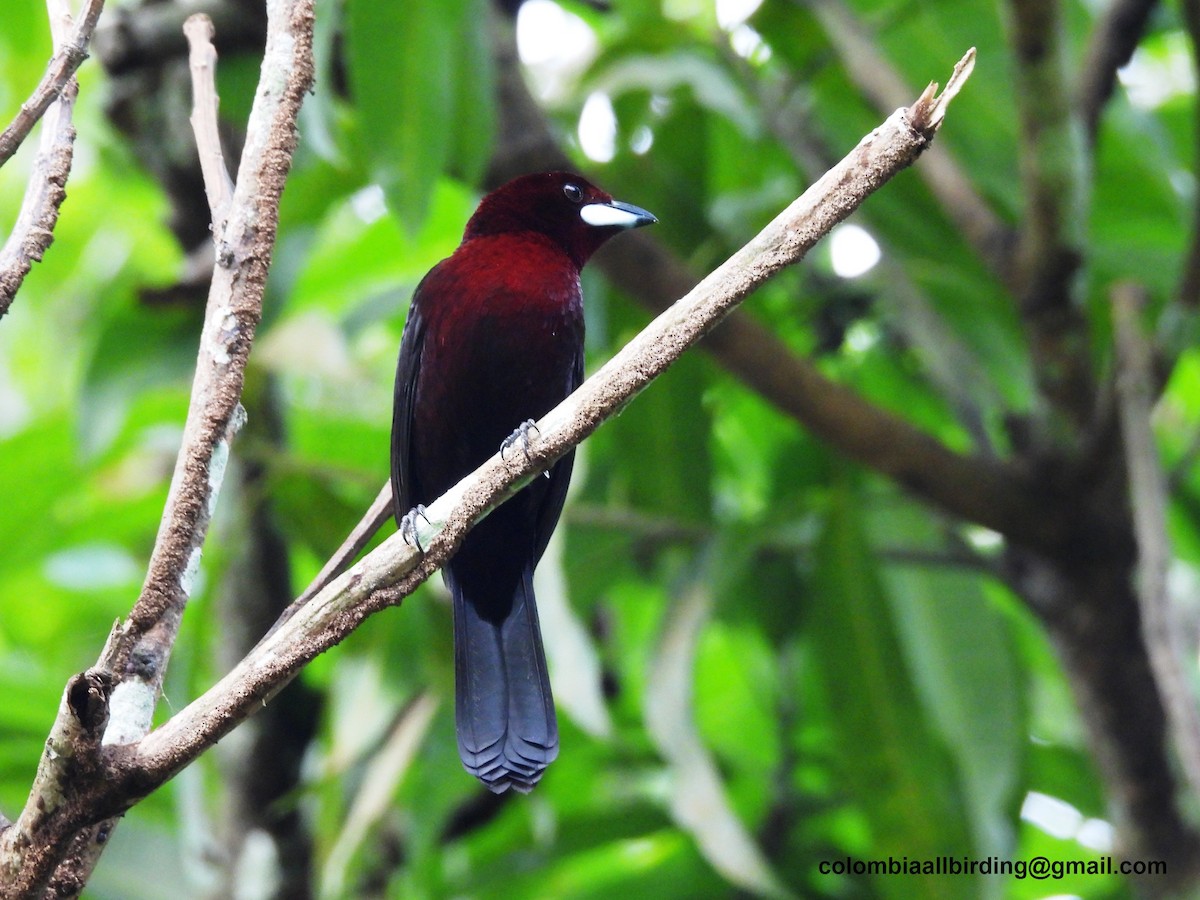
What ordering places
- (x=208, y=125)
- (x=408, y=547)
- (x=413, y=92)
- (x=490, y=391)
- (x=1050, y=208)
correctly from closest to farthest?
(x=408, y=547), (x=208, y=125), (x=490, y=391), (x=413, y=92), (x=1050, y=208)

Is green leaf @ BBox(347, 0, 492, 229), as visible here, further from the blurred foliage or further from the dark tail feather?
the dark tail feather

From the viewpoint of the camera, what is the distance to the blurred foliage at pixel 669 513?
11.3ft

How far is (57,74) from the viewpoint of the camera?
1614 mm

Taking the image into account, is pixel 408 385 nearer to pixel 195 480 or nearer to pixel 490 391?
pixel 490 391

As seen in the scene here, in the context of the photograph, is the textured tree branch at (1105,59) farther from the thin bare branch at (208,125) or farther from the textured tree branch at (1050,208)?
the thin bare branch at (208,125)

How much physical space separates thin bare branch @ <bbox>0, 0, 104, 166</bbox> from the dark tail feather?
1.00m

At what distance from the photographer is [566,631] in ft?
10.8

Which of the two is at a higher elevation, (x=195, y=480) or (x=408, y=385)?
(x=408, y=385)

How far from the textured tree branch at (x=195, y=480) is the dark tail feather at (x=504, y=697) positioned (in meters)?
0.55

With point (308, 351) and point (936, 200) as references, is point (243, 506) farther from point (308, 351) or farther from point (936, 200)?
point (936, 200)

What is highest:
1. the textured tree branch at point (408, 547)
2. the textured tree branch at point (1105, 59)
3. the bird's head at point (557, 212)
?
the textured tree branch at point (1105, 59)

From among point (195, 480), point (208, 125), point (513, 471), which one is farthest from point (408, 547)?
point (208, 125)

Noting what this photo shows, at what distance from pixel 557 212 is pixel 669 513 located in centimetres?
132

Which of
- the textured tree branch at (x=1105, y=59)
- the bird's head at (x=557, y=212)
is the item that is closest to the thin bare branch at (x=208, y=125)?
the bird's head at (x=557, y=212)
